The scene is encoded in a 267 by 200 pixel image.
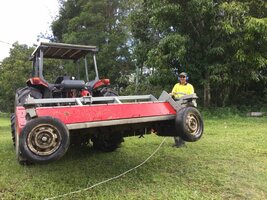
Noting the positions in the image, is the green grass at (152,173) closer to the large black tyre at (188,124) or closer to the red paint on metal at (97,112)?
the large black tyre at (188,124)

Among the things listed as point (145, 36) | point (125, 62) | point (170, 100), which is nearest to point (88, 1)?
point (125, 62)

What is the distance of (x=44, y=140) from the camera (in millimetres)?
4031

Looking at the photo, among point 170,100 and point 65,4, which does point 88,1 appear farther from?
point 170,100

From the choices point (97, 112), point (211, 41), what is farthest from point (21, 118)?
point (211, 41)

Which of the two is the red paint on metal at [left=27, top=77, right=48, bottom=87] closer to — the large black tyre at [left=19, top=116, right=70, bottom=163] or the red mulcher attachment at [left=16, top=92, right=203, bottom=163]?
the red mulcher attachment at [left=16, top=92, right=203, bottom=163]

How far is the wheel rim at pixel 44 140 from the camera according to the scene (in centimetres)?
399

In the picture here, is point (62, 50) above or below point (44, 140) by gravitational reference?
above

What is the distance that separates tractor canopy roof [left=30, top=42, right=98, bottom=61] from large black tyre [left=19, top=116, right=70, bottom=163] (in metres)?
2.96

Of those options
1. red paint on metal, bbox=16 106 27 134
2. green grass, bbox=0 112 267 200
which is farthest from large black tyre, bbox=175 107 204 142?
red paint on metal, bbox=16 106 27 134

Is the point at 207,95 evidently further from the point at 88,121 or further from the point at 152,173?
the point at 88,121

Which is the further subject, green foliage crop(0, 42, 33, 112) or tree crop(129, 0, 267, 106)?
green foliage crop(0, 42, 33, 112)

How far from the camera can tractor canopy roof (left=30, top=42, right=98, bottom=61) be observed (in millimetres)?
6738

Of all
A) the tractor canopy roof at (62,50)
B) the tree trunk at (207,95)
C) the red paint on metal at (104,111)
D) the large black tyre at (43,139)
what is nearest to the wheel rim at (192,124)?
the red paint on metal at (104,111)

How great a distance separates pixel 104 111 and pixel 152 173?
1387mm
